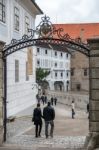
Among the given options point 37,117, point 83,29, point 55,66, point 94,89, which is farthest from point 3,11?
point 83,29

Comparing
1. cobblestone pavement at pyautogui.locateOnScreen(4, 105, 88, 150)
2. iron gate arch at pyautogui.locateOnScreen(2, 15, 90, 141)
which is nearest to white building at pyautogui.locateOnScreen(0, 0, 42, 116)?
cobblestone pavement at pyautogui.locateOnScreen(4, 105, 88, 150)

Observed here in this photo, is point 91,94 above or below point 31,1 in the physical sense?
below

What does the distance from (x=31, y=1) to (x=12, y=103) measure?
30.8 feet

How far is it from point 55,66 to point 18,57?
61883 mm

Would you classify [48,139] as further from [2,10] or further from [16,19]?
[16,19]

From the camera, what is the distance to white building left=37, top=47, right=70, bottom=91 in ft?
291

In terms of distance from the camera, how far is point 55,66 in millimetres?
96562

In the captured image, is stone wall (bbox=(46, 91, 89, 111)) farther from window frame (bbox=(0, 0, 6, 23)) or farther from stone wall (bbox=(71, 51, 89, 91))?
stone wall (bbox=(71, 51, 89, 91))

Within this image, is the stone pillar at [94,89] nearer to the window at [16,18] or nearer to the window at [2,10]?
the window at [2,10]

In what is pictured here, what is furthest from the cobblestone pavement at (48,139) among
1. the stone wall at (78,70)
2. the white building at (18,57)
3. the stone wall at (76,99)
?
the stone wall at (78,70)

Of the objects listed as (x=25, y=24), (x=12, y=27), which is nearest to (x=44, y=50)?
(x=25, y=24)

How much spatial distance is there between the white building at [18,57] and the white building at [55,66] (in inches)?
1806

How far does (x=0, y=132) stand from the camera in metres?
17.8

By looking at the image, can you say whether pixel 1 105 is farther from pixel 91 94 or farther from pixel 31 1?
pixel 31 1
